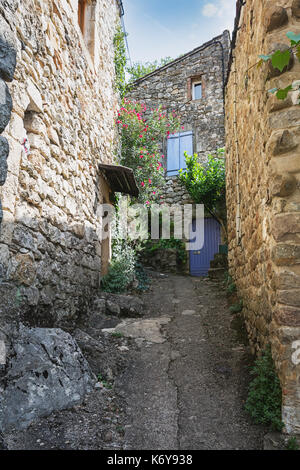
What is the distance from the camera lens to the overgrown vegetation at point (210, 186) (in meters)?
8.38

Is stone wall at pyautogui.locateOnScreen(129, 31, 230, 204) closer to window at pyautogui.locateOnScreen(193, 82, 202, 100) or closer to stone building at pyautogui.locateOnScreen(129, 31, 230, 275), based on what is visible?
stone building at pyautogui.locateOnScreen(129, 31, 230, 275)

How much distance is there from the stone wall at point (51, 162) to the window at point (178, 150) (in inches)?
191

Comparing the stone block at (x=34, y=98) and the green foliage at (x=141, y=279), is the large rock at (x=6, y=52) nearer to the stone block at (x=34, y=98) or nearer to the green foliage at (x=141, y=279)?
the stone block at (x=34, y=98)

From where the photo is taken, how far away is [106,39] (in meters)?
5.55

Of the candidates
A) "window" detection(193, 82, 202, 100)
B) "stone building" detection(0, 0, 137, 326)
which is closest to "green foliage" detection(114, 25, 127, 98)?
"stone building" detection(0, 0, 137, 326)

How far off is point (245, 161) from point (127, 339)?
7.61ft

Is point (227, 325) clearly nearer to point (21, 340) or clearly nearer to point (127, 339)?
point (127, 339)

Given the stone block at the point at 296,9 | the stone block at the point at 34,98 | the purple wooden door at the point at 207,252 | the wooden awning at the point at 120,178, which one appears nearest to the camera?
the stone block at the point at 296,9

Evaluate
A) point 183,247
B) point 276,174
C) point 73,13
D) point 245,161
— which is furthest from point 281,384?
point 183,247

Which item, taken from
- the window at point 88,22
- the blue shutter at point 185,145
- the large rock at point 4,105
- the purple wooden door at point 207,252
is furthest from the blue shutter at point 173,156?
the large rock at point 4,105

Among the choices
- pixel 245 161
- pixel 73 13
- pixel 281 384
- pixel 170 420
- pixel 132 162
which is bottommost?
pixel 170 420

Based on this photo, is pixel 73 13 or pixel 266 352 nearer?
pixel 266 352

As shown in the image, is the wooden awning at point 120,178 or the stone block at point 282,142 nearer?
the stone block at point 282,142

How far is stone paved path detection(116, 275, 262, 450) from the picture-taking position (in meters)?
2.03
